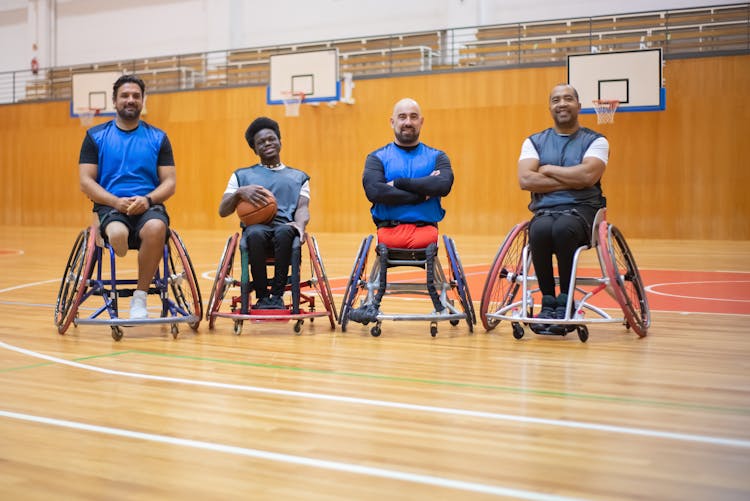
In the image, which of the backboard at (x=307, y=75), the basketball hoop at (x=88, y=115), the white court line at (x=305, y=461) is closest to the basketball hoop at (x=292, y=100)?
the backboard at (x=307, y=75)

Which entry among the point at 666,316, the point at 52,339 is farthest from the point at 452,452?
the point at 666,316

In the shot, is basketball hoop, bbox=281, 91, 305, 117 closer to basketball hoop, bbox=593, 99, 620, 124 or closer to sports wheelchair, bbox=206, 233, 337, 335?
basketball hoop, bbox=593, 99, 620, 124

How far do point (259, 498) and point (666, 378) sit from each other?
6.03 feet

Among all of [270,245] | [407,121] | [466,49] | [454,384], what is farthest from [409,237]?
[466,49]

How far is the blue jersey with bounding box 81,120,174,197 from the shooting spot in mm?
4246

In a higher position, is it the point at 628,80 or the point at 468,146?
the point at 628,80

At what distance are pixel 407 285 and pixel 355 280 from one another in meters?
0.29

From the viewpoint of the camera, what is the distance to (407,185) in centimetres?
418

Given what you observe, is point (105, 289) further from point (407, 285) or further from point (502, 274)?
point (502, 274)

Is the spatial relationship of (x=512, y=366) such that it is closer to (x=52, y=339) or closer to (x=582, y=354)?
(x=582, y=354)

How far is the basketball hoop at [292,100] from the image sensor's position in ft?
45.0

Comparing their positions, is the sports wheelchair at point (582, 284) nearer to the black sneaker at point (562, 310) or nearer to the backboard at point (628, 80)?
the black sneaker at point (562, 310)

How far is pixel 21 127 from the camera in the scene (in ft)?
56.9

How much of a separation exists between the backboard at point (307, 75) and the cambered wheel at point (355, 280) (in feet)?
31.0
